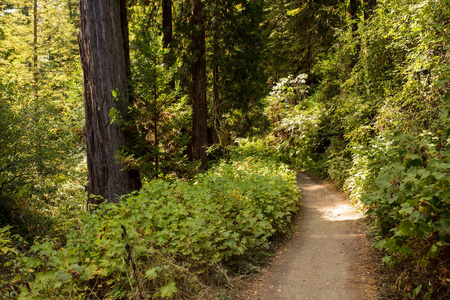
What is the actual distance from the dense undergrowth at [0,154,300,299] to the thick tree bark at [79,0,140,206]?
1961mm

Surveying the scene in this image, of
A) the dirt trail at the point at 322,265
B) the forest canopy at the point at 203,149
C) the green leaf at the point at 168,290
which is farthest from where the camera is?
the dirt trail at the point at 322,265

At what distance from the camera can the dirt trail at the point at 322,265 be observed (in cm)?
409

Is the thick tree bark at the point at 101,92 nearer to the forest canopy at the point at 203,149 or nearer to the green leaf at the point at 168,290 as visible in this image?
the forest canopy at the point at 203,149

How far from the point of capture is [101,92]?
6984 millimetres

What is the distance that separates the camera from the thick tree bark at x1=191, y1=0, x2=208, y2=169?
11305mm

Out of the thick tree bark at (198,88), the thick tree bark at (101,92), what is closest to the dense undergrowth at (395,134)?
the thick tree bark at (198,88)

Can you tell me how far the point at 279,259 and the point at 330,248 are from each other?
109 cm

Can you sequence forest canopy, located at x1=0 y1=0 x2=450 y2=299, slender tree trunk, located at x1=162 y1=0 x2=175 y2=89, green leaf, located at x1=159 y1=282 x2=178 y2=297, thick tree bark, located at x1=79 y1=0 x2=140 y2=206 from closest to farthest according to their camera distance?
1. green leaf, located at x1=159 y1=282 x2=178 y2=297
2. forest canopy, located at x1=0 y1=0 x2=450 y2=299
3. thick tree bark, located at x1=79 y1=0 x2=140 y2=206
4. slender tree trunk, located at x1=162 y1=0 x2=175 y2=89

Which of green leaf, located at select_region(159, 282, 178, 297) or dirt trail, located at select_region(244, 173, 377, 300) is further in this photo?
dirt trail, located at select_region(244, 173, 377, 300)

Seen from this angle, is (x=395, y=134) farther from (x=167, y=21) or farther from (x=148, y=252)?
(x=167, y=21)

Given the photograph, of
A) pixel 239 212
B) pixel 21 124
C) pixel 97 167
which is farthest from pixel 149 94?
pixel 21 124

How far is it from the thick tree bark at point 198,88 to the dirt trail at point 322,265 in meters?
5.01

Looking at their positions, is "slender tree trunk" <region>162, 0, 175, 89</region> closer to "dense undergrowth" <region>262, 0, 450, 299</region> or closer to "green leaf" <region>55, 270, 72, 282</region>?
"dense undergrowth" <region>262, 0, 450, 299</region>

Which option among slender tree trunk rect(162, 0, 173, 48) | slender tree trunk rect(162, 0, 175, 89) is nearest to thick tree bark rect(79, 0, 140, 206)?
slender tree trunk rect(162, 0, 175, 89)
